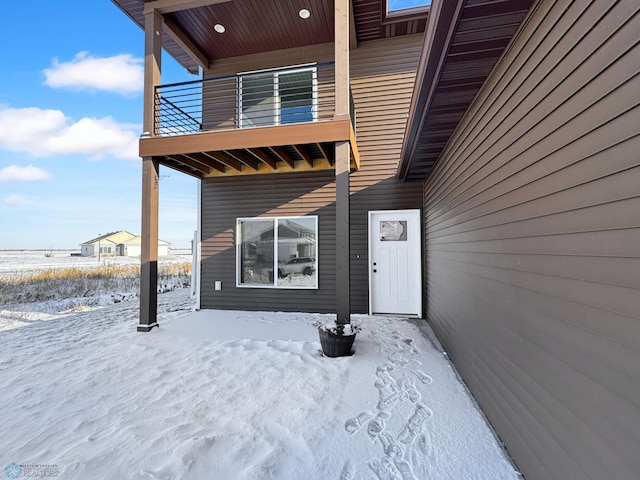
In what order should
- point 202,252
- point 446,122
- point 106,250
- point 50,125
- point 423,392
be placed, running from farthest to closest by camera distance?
point 106,250 < point 50,125 < point 202,252 < point 446,122 < point 423,392

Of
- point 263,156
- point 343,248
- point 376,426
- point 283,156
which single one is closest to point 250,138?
point 263,156

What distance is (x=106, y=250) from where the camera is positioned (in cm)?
4047

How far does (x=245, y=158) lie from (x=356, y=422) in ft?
14.1

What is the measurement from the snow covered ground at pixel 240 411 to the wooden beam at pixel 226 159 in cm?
278

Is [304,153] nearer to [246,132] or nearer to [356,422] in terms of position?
[246,132]

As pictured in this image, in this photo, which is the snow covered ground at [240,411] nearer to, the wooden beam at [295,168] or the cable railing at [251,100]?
the wooden beam at [295,168]

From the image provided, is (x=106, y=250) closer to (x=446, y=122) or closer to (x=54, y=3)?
(x=54, y=3)

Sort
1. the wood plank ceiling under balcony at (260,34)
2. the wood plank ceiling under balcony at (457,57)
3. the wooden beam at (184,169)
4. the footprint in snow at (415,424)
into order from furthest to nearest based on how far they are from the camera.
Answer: the wooden beam at (184,169)
the wood plank ceiling under balcony at (260,34)
the footprint in snow at (415,424)
the wood plank ceiling under balcony at (457,57)

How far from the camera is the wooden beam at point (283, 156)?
462 centimetres

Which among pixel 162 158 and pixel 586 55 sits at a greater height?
pixel 162 158

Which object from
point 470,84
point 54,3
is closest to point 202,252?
point 470,84

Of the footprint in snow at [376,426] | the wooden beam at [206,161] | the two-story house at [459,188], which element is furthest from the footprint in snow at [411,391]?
the wooden beam at [206,161]

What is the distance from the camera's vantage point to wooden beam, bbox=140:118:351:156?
13.5 ft

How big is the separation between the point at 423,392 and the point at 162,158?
484 cm
